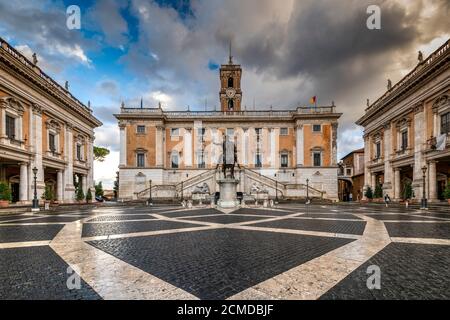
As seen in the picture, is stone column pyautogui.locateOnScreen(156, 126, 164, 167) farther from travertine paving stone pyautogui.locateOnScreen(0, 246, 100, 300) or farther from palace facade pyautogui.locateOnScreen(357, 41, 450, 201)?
travertine paving stone pyautogui.locateOnScreen(0, 246, 100, 300)

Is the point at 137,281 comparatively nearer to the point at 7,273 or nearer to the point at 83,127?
the point at 7,273

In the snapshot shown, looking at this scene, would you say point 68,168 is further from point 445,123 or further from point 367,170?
point 367,170

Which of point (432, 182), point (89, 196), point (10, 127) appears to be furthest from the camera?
point (89, 196)

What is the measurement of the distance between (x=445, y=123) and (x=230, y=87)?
41.7 metres

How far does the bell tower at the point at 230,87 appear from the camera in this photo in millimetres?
54250

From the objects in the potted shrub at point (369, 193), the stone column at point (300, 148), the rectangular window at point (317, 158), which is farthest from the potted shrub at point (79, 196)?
the potted shrub at point (369, 193)

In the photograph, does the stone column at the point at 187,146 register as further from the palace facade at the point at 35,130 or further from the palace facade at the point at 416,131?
the palace facade at the point at 416,131

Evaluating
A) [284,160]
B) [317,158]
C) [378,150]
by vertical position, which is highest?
[378,150]

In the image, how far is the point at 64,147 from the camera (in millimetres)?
28328

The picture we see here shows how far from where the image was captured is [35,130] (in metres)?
22.7

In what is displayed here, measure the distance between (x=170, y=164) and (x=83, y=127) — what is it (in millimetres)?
14520

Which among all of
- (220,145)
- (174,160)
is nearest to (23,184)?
(174,160)

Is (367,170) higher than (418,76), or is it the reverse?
(418,76)
